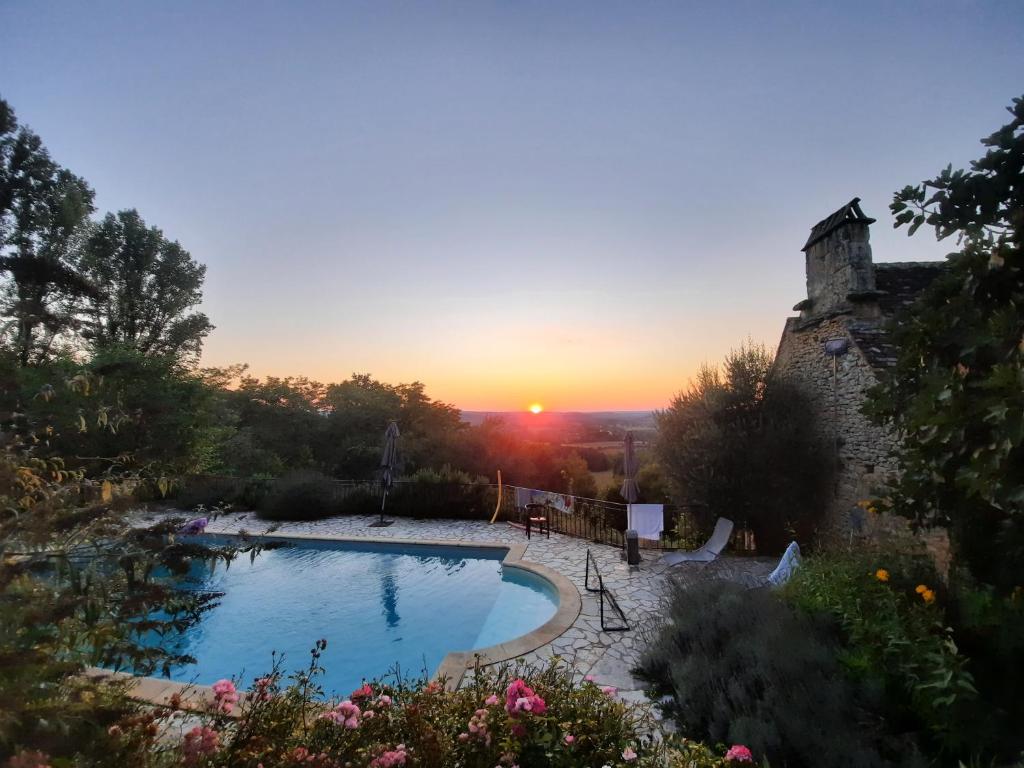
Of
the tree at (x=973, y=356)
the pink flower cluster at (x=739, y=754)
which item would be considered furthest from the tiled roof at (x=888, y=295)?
the pink flower cluster at (x=739, y=754)

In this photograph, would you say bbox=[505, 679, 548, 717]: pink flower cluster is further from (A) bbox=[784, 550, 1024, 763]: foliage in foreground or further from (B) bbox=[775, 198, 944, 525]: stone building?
(B) bbox=[775, 198, 944, 525]: stone building

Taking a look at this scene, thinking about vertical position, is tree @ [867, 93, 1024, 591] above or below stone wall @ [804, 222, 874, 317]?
below

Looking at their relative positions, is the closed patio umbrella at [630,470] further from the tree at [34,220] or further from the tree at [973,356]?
the tree at [34,220]

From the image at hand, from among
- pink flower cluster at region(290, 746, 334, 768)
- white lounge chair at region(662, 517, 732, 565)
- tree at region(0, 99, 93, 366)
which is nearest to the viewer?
pink flower cluster at region(290, 746, 334, 768)

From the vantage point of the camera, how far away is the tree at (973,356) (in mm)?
2338

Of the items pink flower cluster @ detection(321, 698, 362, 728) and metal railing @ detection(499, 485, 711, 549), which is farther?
metal railing @ detection(499, 485, 711, 549)

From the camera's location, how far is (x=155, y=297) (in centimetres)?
2034

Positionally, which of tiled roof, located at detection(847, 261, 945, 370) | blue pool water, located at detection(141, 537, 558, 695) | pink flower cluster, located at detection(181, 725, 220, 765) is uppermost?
tiled roof, located at detection(847, 261, 945, 370)

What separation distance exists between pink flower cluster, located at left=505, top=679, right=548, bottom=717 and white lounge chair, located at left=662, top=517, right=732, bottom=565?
6.52 meters

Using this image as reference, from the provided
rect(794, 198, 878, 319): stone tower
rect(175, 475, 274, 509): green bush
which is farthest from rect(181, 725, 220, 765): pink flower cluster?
rect(175, 475, 274, 509): green bush

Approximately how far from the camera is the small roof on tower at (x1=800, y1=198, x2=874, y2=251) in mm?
8531

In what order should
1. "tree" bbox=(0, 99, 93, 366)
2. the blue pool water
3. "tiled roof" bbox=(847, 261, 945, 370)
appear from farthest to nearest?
"tree" bbox=(0, 99, 93, 366)
"tiled roof" bbox=(847, 261, 945, 370)
the blue pool water

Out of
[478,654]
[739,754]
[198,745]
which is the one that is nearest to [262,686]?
[198,745]

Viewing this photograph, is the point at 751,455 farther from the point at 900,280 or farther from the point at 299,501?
the point at 299,501
